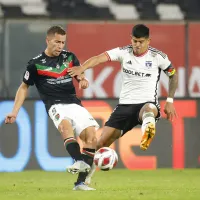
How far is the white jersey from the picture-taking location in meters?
12.4

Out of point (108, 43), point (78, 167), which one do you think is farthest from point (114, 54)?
point (108, 43)

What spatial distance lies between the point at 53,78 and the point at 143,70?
1.26 meters

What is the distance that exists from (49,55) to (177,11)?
18.0 ft

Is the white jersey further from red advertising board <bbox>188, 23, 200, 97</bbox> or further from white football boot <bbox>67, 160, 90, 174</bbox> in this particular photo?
red advertising board <bbox>188, 23, 200, 97</bbox>

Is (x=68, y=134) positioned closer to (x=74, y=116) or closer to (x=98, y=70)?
(x=74, y=116)

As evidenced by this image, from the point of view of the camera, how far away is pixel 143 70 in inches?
489

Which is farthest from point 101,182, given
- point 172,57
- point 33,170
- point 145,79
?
point 172,57

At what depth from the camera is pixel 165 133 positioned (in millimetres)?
16438

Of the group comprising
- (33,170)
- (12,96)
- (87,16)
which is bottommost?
(33,170)

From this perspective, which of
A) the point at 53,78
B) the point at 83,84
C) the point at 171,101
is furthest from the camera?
the point at 171,101

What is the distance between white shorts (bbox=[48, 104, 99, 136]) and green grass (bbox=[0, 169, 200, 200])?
738 millimetres

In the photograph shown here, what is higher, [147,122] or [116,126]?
[147,122]

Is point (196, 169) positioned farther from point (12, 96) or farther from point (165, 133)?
point (12, 96)

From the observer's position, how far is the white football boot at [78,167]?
10836 millimetres
